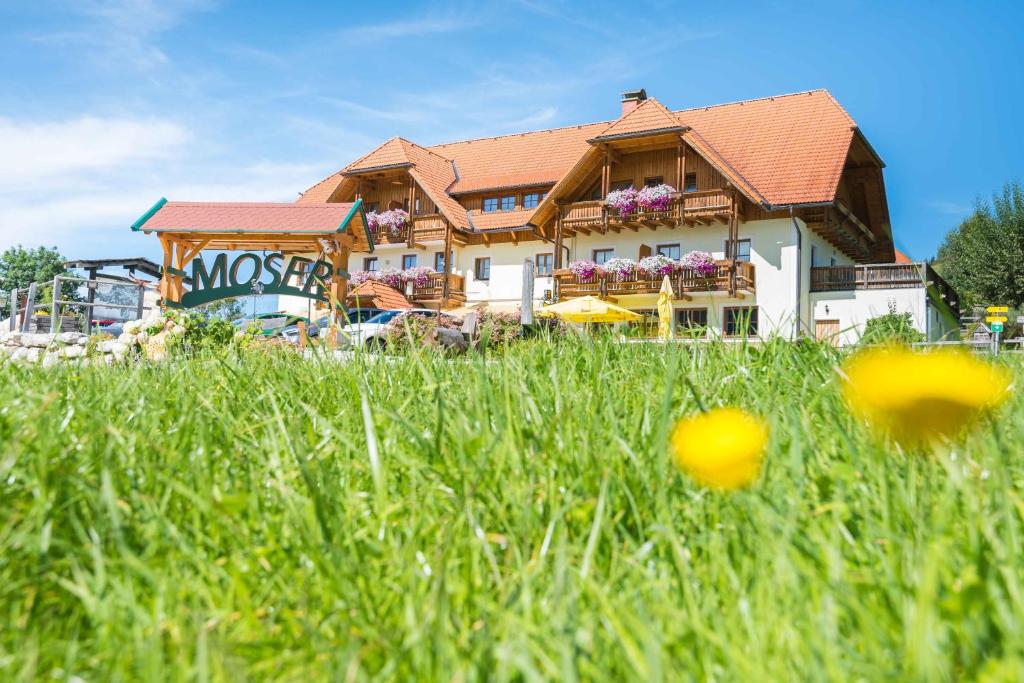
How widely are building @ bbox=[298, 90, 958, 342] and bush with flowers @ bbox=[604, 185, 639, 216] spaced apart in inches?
9.3

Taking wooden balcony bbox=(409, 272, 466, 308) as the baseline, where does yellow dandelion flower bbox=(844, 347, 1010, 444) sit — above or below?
below

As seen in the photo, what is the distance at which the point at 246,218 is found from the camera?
17.1m

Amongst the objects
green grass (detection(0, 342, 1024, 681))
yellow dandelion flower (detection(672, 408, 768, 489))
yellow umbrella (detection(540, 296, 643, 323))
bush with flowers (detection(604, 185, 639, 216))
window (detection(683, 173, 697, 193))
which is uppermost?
window (detection(683, 173, 697, 193))

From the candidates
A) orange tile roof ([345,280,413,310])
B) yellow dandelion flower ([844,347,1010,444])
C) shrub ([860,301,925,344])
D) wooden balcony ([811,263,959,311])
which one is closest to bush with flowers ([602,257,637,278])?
wooden balcony ([811,263,959,311])

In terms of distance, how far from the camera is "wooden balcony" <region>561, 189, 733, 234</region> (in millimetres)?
30375

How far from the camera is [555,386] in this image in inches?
97.8

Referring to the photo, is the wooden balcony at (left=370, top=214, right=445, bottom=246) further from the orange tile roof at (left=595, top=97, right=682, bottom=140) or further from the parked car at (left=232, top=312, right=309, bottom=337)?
the parked car at (left=232, top=312, right=309, bottom=337)

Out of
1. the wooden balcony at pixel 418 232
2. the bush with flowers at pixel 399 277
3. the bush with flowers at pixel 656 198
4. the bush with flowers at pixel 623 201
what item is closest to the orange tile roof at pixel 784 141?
the bush with flowers at pixel 656 198

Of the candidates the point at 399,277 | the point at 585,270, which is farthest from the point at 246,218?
the point at 399,277

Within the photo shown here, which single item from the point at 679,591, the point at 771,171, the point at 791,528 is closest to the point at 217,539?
the point at 679,591

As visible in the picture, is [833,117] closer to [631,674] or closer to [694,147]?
[694,147]

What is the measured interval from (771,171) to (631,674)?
32.6 metres

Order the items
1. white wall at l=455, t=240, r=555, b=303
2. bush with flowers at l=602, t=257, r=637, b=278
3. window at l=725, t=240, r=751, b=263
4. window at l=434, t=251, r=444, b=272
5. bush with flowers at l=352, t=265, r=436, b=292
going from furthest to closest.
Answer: window at l=434, t=251, r=444, b=272
bush with flowers at l=352, t=265, r=436, b=292
white wall at l=455, t=240, r=555, b=303
bush with flowers at l=602, t=257, r=637, b=278
window at l=725, t=240, r=751, b=263

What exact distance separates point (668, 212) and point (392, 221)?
1262 centimetres
